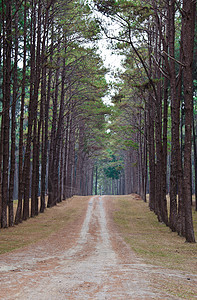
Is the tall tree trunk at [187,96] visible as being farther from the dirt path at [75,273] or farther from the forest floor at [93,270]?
the dirt path at [75,273]

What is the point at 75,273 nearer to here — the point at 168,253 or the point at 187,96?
the point at 168,253

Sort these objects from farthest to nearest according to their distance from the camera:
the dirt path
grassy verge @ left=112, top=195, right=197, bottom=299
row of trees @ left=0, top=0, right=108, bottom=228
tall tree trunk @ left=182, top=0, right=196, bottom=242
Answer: row of trees @ left=0, top=0, right=108, bottom=228
tall tree trunk @ left=182, top=0, right=196, bottom=242
grassy verge @ left=112, top=195, right=197, bottom=299
the dirt path

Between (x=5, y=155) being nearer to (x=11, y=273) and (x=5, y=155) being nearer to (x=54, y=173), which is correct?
(x=11, y=273)

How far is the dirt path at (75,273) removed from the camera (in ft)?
19.0

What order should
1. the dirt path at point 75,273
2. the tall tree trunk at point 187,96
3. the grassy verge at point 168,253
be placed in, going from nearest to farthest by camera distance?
1. the dirt path at point 75,273
2. the grassy verge at point 168,253
3. the tall tree trunk at point 187,96

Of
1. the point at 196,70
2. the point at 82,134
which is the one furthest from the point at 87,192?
the point at 196,70

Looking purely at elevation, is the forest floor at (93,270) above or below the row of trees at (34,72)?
below

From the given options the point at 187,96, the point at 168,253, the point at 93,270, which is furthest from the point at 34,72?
the point at 93,270

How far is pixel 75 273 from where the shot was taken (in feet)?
24.1

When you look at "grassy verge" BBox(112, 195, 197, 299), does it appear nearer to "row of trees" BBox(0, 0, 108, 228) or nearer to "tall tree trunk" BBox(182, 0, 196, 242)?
"tall tree trunk" BBox(182, 0, 196, 242)

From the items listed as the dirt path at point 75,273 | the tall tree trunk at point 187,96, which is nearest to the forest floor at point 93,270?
the dirt path at point 75,273

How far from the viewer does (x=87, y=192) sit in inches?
2712

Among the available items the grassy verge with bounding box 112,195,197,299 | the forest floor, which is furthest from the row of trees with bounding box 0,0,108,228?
the grassy verge with bounding box 112,195,197,299

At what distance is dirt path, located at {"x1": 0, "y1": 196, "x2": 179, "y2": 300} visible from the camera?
580 centimetres
